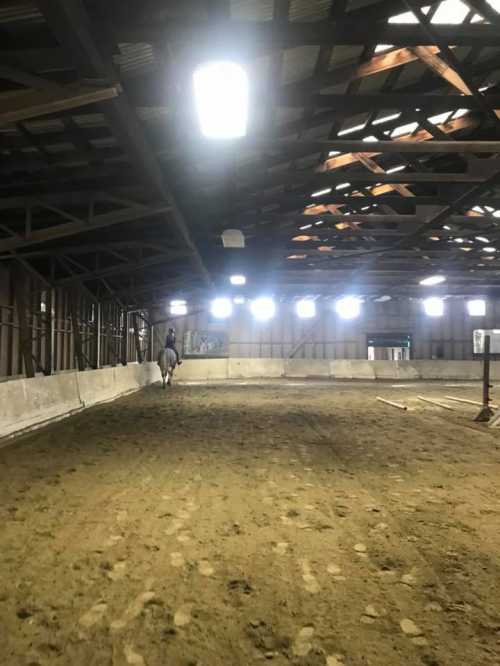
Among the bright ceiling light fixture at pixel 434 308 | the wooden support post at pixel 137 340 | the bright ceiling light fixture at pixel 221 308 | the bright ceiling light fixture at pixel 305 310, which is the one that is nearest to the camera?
the wooden support post at pixel 137 340

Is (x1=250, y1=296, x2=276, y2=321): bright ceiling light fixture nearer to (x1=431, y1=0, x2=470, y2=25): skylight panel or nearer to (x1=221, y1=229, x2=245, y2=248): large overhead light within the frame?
(x1=221, y1=229, x2=245, y2=248): large overhead light

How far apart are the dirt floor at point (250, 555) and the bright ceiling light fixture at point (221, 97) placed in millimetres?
3804

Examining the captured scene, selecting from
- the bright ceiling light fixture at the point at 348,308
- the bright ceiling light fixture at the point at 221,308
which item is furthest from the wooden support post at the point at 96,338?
the bright ceiling light fixture at the point at 348,308

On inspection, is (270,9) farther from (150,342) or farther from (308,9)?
(150,342)

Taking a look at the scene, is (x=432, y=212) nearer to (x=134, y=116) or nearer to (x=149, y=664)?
(x=134, y=116)

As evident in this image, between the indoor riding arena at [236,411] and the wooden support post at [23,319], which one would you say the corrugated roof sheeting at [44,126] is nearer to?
the indoor riding arena at [236,411]

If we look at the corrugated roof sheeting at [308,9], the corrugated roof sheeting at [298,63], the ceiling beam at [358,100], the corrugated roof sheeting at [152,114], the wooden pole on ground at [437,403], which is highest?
the corrugated roof sheeting at [308,9]

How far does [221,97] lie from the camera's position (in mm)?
4676

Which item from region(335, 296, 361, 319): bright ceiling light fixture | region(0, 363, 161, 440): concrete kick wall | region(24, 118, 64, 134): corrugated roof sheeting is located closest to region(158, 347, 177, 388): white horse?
region(0, 363, 161, 440): concrete kick wall

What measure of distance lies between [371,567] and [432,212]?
8859 millimetres

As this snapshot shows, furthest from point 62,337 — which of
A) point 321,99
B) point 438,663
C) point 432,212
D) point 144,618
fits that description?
point 438,663

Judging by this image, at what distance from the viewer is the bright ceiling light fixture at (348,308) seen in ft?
106

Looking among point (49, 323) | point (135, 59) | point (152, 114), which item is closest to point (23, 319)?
point (49, 323)

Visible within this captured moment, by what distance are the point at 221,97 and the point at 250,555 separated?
13.1 feet
